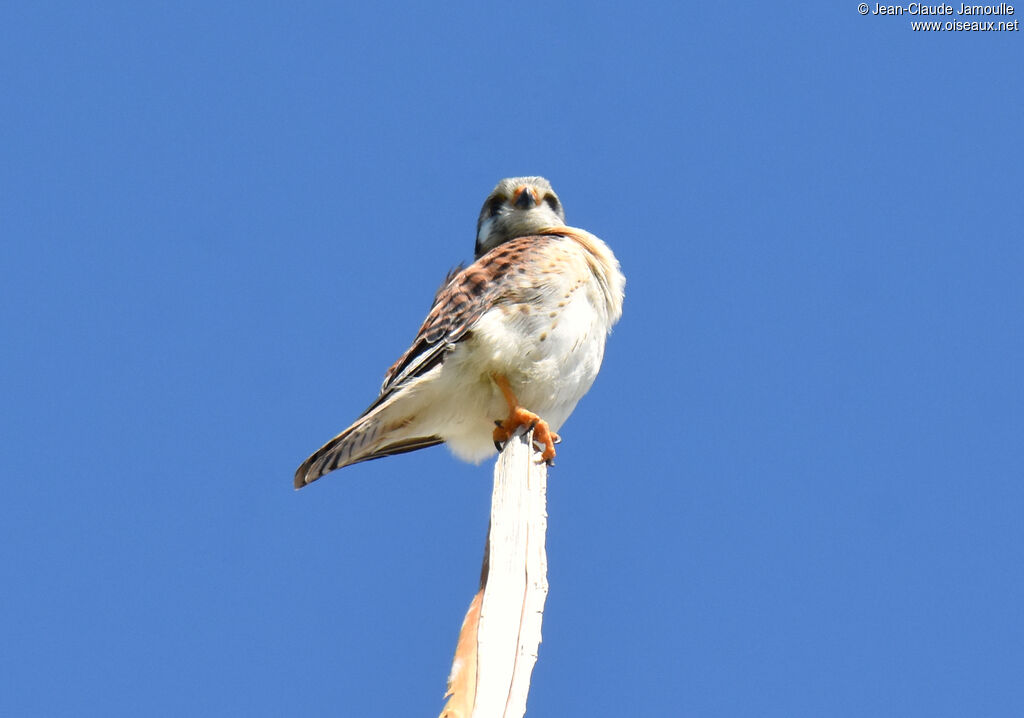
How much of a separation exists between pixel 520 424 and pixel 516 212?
6.83 ft

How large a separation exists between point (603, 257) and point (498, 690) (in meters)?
3.15

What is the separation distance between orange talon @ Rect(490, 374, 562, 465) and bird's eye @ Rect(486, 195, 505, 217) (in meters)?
2.07

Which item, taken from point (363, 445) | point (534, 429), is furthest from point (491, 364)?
point (363, 445)

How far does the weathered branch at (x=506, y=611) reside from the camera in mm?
2930

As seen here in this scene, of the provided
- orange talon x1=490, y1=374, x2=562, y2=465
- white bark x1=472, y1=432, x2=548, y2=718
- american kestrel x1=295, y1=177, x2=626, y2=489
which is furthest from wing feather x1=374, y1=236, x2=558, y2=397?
white bark x1=472, y1=432, x2=548, y2=718

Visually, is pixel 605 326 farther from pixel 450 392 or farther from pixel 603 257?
pixel 450 392

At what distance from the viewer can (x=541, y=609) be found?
126 inches

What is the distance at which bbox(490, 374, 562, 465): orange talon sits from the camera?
14.8ft

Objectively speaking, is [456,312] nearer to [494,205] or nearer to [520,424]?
[520,424]

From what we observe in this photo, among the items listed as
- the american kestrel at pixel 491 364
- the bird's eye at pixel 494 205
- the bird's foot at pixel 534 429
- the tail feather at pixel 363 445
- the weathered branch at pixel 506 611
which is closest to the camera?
the weathered branch at pixel 506 611

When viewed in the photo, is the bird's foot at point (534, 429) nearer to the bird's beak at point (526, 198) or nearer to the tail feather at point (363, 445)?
the tail feather at point (363, 445)

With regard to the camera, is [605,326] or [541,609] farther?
[605,326]

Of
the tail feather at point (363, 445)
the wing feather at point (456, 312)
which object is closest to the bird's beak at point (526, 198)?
the wing feather at point (456, 312)

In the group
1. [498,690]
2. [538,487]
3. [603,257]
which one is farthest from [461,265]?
[498,690]
